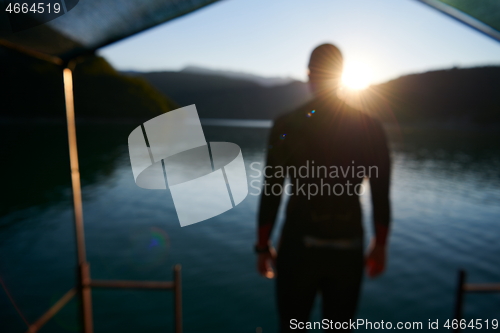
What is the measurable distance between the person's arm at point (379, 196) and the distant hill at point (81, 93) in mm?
68909

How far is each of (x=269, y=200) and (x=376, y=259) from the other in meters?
0.70

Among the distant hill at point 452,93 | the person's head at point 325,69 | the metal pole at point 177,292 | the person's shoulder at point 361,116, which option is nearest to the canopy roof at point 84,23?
the person's head at point 325,69

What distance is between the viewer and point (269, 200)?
1660mm

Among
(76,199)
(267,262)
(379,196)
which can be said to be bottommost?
(267,262)

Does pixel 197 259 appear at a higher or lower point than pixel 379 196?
lower

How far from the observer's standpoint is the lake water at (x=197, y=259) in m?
6.07

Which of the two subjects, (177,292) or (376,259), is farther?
(177,292)

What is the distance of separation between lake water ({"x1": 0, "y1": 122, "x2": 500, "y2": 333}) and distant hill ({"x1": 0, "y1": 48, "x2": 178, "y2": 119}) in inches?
2227

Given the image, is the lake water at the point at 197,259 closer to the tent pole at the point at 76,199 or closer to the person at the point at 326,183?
the tent pole at the point at 76,199

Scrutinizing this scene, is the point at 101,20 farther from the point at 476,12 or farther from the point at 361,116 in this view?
the point at 476,12

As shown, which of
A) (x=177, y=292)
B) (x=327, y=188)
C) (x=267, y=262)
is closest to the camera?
(x=327, y=188)

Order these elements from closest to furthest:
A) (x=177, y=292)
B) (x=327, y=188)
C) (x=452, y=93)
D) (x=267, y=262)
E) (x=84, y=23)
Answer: (x=327, y=188) → (x=84, y=23) → (x=267, y=262) → (x=177, y=292) → (x=452, y=93)

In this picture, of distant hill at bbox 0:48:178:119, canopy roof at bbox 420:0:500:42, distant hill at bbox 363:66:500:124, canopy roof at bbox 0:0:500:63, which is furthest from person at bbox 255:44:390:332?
distant hill at bbox 363:66:500:124

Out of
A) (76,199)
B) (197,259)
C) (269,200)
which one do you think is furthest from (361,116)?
(197,259)
